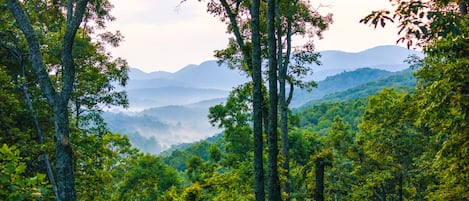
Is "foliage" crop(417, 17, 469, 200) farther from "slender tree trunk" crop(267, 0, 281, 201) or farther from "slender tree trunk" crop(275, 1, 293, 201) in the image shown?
"slender tree trunk" crop(275, 1, 293, 201)

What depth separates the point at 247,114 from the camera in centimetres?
2081

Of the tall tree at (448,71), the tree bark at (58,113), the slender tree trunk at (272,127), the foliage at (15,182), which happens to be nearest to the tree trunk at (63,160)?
the tree bark at (58,113)

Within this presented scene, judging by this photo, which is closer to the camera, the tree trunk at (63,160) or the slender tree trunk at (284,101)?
the tree trunk at (63,160)

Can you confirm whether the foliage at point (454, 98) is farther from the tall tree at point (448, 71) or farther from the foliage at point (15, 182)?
the foliage at point (15, 182)

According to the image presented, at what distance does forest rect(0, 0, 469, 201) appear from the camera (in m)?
5.56

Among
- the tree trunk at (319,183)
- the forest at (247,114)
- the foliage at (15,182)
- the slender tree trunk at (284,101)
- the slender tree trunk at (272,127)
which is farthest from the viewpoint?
the slender tree trunk at (284,101)

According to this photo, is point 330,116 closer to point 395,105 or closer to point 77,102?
point 395,105

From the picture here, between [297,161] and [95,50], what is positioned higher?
[95,50]

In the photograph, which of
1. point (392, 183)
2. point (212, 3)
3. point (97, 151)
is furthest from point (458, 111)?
point (392, 183)

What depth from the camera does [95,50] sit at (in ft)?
49.1

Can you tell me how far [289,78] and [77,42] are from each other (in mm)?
7601

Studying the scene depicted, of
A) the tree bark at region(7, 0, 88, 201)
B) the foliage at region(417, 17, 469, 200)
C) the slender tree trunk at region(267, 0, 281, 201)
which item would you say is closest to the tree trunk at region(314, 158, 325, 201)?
the slender tree trunk at region(267, 0, 281, 201)

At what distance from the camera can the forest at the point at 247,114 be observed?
18.2 ft

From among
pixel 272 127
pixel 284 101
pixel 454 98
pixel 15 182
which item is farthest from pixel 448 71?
pixel 284 101
